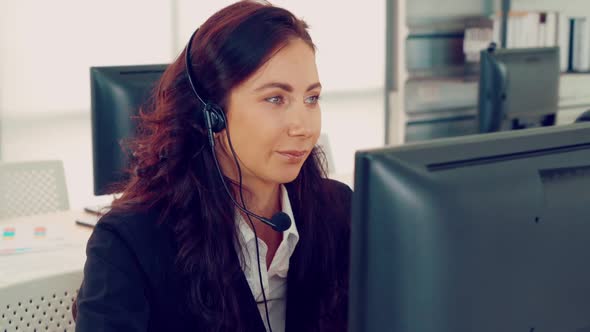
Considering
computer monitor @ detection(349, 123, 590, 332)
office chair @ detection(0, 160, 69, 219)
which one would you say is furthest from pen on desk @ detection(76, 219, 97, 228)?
computer monitor @ detection(349, 123, 590, 332)

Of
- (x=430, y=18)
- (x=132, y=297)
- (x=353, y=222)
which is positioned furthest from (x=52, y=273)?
(x=430, y=18)

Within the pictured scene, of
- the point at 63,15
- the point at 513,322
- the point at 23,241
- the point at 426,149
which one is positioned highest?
the point at 63,15

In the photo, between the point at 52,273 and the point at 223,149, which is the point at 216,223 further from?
the point at 52,273

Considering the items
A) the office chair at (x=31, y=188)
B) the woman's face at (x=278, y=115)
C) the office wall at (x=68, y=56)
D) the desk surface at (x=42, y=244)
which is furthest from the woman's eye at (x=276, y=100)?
the office wall at (x=68, y=56)

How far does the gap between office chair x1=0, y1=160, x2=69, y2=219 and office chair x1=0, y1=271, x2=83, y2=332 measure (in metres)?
0.97

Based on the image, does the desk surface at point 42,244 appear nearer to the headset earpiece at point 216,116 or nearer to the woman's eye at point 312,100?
the headset earpiece at point 216,116

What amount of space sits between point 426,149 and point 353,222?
0.27ft

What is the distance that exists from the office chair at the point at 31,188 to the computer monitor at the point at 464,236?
1.83 metres

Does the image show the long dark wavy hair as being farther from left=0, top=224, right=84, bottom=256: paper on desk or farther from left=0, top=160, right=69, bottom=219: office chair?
left=0, top=160, right=69, bottom=219: office chair

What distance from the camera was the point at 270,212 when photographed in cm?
120

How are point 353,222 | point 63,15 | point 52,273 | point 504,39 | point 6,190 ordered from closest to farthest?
point 353,222, point 52,273, point 6,190, point 63,15, point 504,39

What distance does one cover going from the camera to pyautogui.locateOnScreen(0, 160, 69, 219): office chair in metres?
2.26

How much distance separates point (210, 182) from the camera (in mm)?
1144

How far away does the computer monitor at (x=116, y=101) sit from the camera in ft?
5.80
